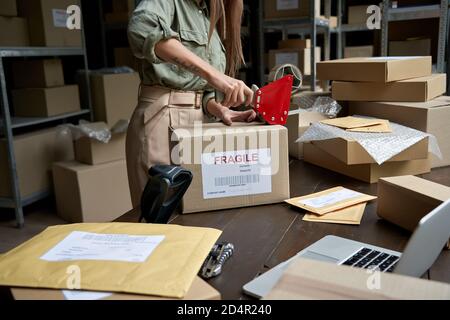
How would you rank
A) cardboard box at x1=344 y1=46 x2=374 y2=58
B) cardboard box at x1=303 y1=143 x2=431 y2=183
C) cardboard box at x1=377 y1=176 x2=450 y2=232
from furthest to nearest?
cardboard box at x1=344 y1=46 x2=374 y2=58, cardboard box at x1=303 y1=143 x2=431 y2=183, cardboard box at x1=377 y1=176 x2=450 y2=232

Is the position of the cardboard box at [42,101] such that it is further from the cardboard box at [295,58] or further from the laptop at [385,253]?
the laptop at [385,253]

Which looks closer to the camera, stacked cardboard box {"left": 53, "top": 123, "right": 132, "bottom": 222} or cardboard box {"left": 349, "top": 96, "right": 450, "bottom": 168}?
cardboard box {"left": 349, "top": 96, "right": 450, "bottom": 168}

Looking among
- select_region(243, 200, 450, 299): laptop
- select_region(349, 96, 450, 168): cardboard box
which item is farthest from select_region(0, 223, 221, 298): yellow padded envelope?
select_region(349, 96, 450, 168): cardboard box

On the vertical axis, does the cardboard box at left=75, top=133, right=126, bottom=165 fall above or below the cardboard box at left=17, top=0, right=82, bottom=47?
below

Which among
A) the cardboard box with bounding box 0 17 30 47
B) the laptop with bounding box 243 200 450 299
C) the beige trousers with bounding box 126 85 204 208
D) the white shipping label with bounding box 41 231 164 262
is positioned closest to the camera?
the laptop with bounding box 243 200 450 299

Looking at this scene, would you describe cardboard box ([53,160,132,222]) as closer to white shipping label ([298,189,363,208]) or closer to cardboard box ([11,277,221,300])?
white shipping label ([298,189,363,208])

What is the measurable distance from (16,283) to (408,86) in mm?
1213

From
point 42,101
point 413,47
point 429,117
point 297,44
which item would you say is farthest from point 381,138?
point 42,101

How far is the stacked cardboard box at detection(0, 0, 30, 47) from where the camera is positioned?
2.49 m

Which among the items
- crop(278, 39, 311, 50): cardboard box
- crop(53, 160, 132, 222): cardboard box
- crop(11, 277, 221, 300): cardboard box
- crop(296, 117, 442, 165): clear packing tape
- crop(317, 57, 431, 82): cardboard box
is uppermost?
crop(278, 39, 311, 50): cardboard box

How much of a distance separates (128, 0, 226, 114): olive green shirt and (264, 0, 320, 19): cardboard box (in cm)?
150

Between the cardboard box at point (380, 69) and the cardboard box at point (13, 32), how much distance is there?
6.28 feet

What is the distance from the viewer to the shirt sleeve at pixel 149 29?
1.12m
